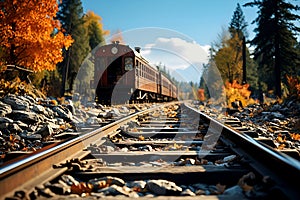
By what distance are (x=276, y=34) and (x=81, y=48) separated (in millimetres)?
22662

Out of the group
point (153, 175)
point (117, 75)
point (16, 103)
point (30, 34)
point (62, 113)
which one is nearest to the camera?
point (153, 175)

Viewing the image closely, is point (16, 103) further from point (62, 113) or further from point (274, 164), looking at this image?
point (274, 164)

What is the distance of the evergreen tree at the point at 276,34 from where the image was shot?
2175cm

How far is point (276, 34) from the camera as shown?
2211 cm

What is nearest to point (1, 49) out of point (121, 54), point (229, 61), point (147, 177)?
point (121, 54)

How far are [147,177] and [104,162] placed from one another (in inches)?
26.7

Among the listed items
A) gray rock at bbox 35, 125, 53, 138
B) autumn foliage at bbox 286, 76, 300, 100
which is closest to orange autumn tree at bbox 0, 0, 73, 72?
gray rock at bbox 35, 125, 53, 138

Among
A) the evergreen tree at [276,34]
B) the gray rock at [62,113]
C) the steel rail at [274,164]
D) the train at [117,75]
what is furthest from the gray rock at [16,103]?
the evergreen tree at [276,34]

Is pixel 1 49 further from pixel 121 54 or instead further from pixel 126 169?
pixel 126 169

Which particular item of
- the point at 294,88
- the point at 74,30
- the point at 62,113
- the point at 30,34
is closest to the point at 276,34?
the point at 294,88

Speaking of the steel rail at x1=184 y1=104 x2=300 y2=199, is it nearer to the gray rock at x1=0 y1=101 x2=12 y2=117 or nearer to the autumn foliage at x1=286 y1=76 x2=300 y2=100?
the gray rock at x1=0 y1=101 x2=12 y2=117

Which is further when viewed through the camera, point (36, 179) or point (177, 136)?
point (177, 136)

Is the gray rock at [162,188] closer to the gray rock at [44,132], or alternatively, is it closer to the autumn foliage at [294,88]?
the gray rock at [44,132]

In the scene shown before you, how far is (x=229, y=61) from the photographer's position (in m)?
32.4
